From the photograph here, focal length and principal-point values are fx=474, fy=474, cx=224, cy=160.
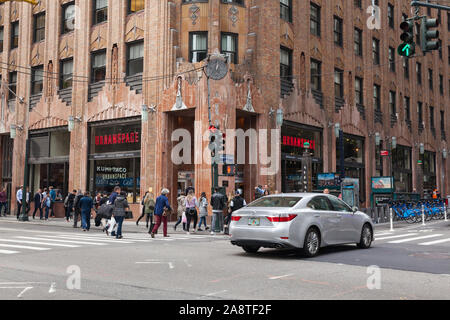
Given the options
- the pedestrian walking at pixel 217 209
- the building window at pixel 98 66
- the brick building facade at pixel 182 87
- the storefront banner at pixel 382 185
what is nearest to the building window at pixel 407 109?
the brick building facade at pixel 182 87

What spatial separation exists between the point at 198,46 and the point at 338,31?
12485 millimetres

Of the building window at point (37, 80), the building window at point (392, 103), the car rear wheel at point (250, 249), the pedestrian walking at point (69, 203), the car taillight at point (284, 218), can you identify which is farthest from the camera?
the building window at point (392, 103)

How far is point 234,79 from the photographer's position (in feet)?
79.3

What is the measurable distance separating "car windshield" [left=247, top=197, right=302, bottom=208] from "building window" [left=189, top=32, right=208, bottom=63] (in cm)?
1432

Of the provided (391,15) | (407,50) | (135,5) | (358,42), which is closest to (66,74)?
(135,5)

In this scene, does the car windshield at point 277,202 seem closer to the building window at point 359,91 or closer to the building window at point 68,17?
the building window at point 68,17

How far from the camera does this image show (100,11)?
93.7 feet

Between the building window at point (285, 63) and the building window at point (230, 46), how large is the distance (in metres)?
3.33

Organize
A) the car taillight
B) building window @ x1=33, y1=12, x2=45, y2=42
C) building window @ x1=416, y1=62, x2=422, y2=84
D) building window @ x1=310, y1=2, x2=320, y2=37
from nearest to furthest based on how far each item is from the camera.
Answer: the car taillight < building window @ x1=310, y1=2, x2=320, y2=37 < building window @ x1=33, y1=12, x2=45, y2=42 < building window @ x1=416, y1=62, x2=422, y2=84

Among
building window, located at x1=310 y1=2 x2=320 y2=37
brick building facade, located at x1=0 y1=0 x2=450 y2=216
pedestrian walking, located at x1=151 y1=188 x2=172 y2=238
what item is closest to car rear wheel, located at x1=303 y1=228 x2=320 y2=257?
pedestrian walking, located at x1=151 y1=188 x2=172 y2=238

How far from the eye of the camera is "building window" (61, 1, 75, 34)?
98.4ft

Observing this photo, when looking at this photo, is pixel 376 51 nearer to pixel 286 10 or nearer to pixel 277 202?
pixel 286 10

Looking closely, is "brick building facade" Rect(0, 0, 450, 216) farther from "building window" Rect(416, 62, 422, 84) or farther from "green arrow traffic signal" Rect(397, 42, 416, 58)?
"green arrow traffic signal" Rect(397, 42, 416, 58)

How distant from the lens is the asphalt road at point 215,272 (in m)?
6.86
